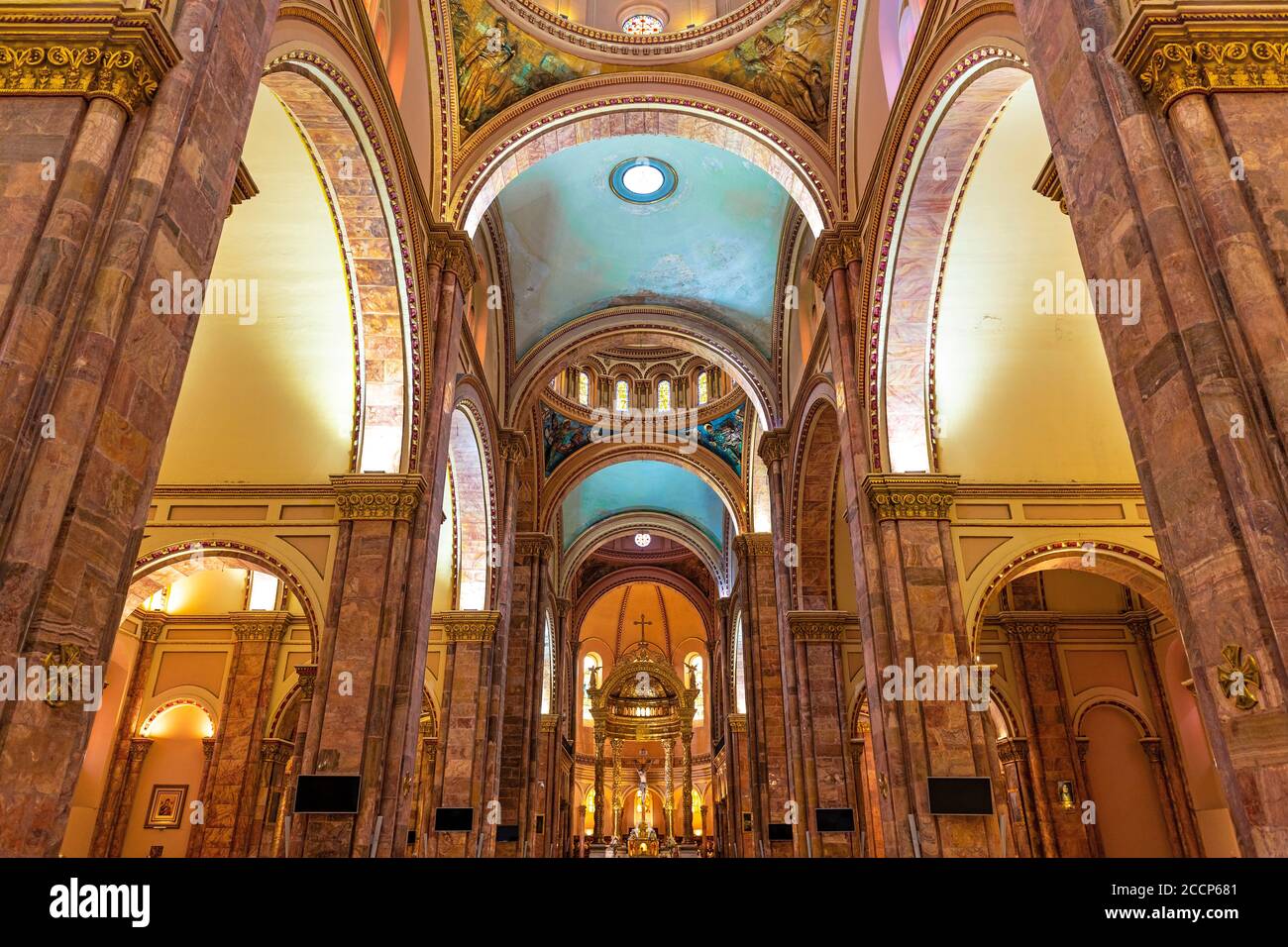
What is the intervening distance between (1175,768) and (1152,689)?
1.47m

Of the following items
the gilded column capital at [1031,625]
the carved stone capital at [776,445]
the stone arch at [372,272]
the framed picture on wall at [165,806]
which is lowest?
the framed picture on wall at [165,806]

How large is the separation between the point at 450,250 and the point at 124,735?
38.8 ft

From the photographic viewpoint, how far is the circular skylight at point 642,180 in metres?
16.6

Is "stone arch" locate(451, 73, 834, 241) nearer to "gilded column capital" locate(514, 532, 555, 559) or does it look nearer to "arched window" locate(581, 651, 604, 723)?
"gilded column capital" locate(514, 532, 555, 559)

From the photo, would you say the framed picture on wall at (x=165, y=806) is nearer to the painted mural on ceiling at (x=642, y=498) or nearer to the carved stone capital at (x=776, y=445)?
the carved stone capital at (x=776, y=445)

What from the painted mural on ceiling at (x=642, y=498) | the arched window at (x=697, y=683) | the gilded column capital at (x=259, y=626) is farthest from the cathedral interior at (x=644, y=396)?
the arched window at (x=697, y=683)

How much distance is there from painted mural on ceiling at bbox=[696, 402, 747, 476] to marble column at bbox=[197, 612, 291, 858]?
38.6ft

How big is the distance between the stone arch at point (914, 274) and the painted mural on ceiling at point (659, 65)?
3476mm

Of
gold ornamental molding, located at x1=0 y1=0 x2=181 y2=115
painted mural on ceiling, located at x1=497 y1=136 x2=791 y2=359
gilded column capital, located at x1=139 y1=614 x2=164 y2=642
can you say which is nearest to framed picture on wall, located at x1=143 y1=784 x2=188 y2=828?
gilded column capital, located at x1=139 y1=614 x2=164 y2=642

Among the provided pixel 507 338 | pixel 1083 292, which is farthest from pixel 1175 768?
pixel 507 338

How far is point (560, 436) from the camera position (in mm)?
23406

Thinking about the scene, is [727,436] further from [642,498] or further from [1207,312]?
[1207,312]

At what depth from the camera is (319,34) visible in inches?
311
